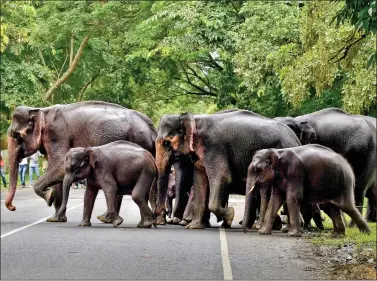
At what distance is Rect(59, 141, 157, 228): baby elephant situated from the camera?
15.5 m

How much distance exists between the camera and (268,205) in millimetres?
14789

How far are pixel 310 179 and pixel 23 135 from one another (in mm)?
5238

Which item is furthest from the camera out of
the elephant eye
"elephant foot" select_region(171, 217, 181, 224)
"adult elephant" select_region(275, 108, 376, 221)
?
"elephant foot" select_region(171, 217, 181, 224)

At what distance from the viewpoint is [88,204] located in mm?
15594

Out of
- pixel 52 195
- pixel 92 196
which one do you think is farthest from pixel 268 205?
pixel 52 195

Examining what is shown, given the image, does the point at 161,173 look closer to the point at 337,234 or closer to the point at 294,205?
the point at 294,205

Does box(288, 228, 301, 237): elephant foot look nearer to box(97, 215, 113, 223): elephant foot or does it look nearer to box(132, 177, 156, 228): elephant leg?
box(132, 177, 156, 228): elephant leg

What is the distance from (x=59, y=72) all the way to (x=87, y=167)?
43.1ft

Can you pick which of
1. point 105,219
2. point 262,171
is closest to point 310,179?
point 262,171

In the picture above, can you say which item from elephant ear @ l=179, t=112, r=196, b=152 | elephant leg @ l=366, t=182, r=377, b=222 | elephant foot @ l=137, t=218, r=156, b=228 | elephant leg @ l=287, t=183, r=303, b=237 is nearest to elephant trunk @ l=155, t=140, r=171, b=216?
elephant ear @ l=179, t=112, r=196, b=152

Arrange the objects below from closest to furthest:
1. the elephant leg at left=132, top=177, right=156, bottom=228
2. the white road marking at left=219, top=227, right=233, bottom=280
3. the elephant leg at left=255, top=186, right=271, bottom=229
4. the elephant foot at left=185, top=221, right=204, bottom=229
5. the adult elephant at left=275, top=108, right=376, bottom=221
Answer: the white road marking at left=219, top=227, right=233, bottom=280, the elephant leg at left=255, top=186, right=271, bottom=229, the elephant leg at left=132, top=177, right=156, bottom=228, the elephant foot at left=185, top=221, right=204, bottom=229, the adult elephant at left=275, top=108, right=376, bottom=221

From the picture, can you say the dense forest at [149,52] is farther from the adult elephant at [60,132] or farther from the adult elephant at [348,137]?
the adult elephant at [60,132]

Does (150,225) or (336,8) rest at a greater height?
(336,8)

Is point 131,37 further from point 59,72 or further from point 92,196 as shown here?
point 92,196
